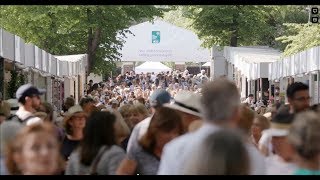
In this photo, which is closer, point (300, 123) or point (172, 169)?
point (300, 123)

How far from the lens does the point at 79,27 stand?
40375 mm

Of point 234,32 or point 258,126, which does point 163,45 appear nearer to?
point 234,32

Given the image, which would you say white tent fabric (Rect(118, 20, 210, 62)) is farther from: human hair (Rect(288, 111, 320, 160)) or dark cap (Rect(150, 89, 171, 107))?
human hair (Rect(288, 111, 320, 160))

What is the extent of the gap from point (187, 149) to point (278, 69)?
29801mm

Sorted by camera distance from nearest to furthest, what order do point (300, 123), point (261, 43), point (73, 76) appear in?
point (300, 123), point (73, 76), point (261, 43)

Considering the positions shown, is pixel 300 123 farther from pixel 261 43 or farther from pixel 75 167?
pixel 261 43

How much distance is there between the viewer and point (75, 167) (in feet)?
25.1

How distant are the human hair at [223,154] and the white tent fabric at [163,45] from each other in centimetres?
7867

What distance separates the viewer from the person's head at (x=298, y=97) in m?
9.73

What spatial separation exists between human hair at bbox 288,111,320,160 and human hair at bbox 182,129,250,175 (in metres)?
0.43

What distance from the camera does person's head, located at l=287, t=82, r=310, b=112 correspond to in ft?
31.9
